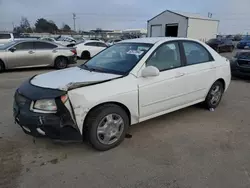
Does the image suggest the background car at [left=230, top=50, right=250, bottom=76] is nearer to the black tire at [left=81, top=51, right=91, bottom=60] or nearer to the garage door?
the black tire at [left=81, top=51, right=91, bottom=60]

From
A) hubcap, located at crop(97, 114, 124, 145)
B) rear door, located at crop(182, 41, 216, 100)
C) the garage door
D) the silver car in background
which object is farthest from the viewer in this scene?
the garage door

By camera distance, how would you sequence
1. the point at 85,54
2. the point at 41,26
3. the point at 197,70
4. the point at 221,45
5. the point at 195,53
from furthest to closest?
the point at 41,26
the point at 221,45
the point at 85,54
the point at 195,53
the point at 197,70

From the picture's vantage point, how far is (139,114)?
3434 millimetres

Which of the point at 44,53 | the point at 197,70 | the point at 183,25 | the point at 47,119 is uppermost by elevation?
the point at 183,25

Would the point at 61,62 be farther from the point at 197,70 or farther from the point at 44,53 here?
the point at 197,70

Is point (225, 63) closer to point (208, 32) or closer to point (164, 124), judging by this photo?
point (164, 124)

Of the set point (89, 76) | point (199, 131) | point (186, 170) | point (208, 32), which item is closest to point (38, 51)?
point (89, 76)

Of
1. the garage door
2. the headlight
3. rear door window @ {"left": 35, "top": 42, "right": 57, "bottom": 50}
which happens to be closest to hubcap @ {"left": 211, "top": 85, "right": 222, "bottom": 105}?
the headlight

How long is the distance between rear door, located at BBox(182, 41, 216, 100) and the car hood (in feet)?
Answer: 5.02

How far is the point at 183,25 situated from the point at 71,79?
2818 cm

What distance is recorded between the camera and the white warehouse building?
1125 inches

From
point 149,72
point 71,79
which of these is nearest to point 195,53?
point 149,72

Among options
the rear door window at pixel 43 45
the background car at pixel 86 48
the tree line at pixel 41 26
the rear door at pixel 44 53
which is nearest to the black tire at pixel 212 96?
the rear door at pixel 44 53

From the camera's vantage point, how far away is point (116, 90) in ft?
10.1
